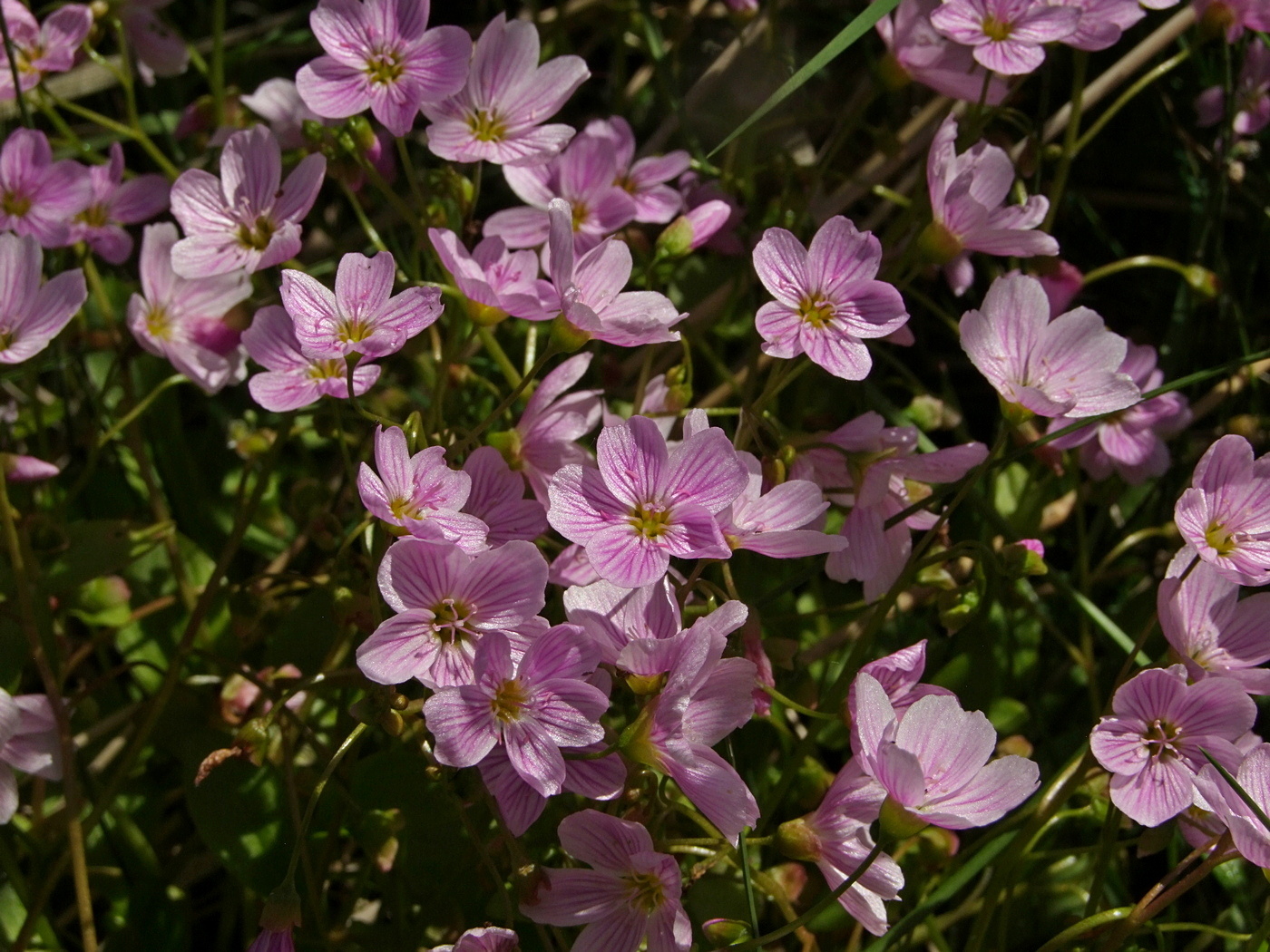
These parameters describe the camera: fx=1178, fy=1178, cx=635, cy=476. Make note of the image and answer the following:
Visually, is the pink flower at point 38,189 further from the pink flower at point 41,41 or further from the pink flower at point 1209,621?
the pink flower at point 1209,621

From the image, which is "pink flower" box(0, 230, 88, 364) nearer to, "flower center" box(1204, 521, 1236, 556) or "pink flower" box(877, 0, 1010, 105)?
"pink flower" box(877, 0, 1010, 105)

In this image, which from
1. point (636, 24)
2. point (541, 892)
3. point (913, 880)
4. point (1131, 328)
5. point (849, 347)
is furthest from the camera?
point (1131, 328)

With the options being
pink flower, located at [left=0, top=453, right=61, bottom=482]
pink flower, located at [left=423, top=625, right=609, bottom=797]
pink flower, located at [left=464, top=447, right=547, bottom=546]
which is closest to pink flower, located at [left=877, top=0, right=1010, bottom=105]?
pink flower, located at [left=464, top=447, right=547, bottom=546]

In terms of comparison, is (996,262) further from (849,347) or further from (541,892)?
(541,892)

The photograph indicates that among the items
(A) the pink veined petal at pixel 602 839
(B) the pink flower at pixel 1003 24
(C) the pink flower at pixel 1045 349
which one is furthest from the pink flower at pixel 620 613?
(B) the pink flower at pixel 1003 24

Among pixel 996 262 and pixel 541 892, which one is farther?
pixel 996 262

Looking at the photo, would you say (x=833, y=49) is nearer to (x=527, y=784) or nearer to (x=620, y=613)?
(x=620, y=613)

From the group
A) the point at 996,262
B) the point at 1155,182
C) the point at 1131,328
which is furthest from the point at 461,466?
the point at 1155,182

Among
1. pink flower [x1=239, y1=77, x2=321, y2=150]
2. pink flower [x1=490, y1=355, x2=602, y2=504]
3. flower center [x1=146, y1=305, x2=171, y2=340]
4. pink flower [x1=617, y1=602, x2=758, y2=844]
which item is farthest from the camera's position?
pink flower [x1=239, y1=77, x2=321, y2=150]
